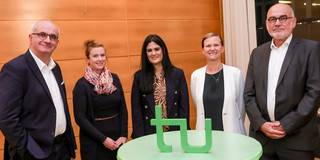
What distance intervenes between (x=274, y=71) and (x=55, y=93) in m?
1.97

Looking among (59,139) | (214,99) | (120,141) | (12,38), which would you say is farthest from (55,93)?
(12,38)

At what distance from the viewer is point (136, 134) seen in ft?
10.8

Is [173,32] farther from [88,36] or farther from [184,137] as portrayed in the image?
[184,137]

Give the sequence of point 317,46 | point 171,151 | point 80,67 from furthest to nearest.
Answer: point 80,67 < point 317,46 < point 171,151

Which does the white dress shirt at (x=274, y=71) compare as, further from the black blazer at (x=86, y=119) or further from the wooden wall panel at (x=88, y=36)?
the wooden wall panel at (x=88, y=36)

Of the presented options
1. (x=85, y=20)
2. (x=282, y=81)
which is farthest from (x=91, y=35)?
(x=282, y=81)

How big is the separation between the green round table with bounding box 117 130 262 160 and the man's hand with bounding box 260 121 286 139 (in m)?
0.49

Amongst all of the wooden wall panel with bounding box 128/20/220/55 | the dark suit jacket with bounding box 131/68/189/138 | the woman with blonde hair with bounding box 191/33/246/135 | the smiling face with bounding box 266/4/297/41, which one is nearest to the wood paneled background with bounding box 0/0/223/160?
the wooden wall panel with bounding box 128/20/220/55

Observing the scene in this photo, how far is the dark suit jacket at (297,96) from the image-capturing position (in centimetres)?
272

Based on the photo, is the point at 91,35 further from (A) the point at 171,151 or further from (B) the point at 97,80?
(A) the point at 171,151

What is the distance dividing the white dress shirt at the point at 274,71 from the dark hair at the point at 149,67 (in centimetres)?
102

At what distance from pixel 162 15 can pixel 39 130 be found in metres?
3.44

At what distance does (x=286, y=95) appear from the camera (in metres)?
2.79

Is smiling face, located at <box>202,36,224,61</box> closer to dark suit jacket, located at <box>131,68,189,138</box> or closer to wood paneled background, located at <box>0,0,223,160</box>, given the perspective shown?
dark suit jacket, located at <box>131,68,189,138</box>
